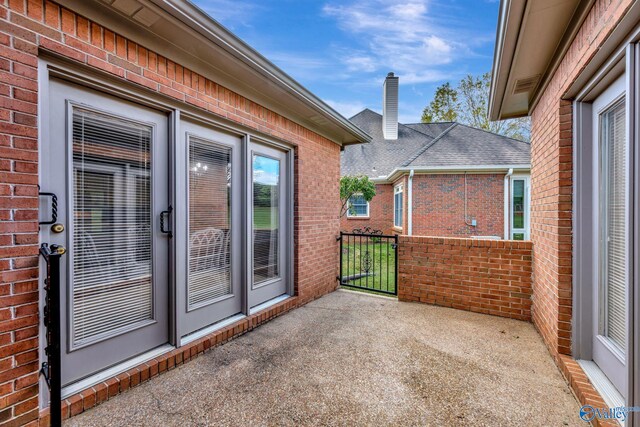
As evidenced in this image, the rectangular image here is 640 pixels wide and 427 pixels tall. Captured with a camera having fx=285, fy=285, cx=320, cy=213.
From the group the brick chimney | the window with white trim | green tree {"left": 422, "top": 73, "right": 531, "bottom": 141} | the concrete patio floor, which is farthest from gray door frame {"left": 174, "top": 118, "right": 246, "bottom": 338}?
green tree {"left": 422, "top": 73, "right": 531, "bottom": 141}

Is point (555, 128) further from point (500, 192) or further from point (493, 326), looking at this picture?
point (500, 192)

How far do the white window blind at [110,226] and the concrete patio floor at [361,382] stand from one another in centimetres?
57

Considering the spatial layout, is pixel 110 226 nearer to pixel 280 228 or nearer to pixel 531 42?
pixel 280 228

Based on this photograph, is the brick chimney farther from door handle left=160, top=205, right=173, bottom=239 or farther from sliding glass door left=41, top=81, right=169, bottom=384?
door handle left=160, top=205, right=173, bottom=239

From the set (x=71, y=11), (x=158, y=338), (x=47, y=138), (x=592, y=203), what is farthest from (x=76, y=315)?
(x=592, y=203)

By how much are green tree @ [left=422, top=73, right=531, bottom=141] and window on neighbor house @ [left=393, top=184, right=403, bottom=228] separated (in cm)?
726

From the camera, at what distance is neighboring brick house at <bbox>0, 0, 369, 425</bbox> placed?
151 cm

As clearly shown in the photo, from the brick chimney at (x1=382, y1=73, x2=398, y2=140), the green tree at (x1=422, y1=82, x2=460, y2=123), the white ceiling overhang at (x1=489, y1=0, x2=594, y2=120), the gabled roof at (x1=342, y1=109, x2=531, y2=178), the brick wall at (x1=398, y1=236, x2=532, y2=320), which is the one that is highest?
the green tree at (x1=422, y1=82, x2=460, y2=123)

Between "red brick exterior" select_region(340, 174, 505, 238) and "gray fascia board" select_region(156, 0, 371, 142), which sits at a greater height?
"gray fascia board" select_region(156, 0, 371, 142)

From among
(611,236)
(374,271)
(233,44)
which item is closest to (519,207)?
(374,271)

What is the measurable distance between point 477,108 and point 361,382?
17148 mm

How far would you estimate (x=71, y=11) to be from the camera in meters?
1.70

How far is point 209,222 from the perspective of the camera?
9.11 feet

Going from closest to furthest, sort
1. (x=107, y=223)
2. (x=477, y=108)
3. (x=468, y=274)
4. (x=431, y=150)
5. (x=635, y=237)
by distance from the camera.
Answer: (x=635, y=237) → (x=107, y=223) → (x=468, y=274) → (x=431, y=150) → (x=477, y=108)
